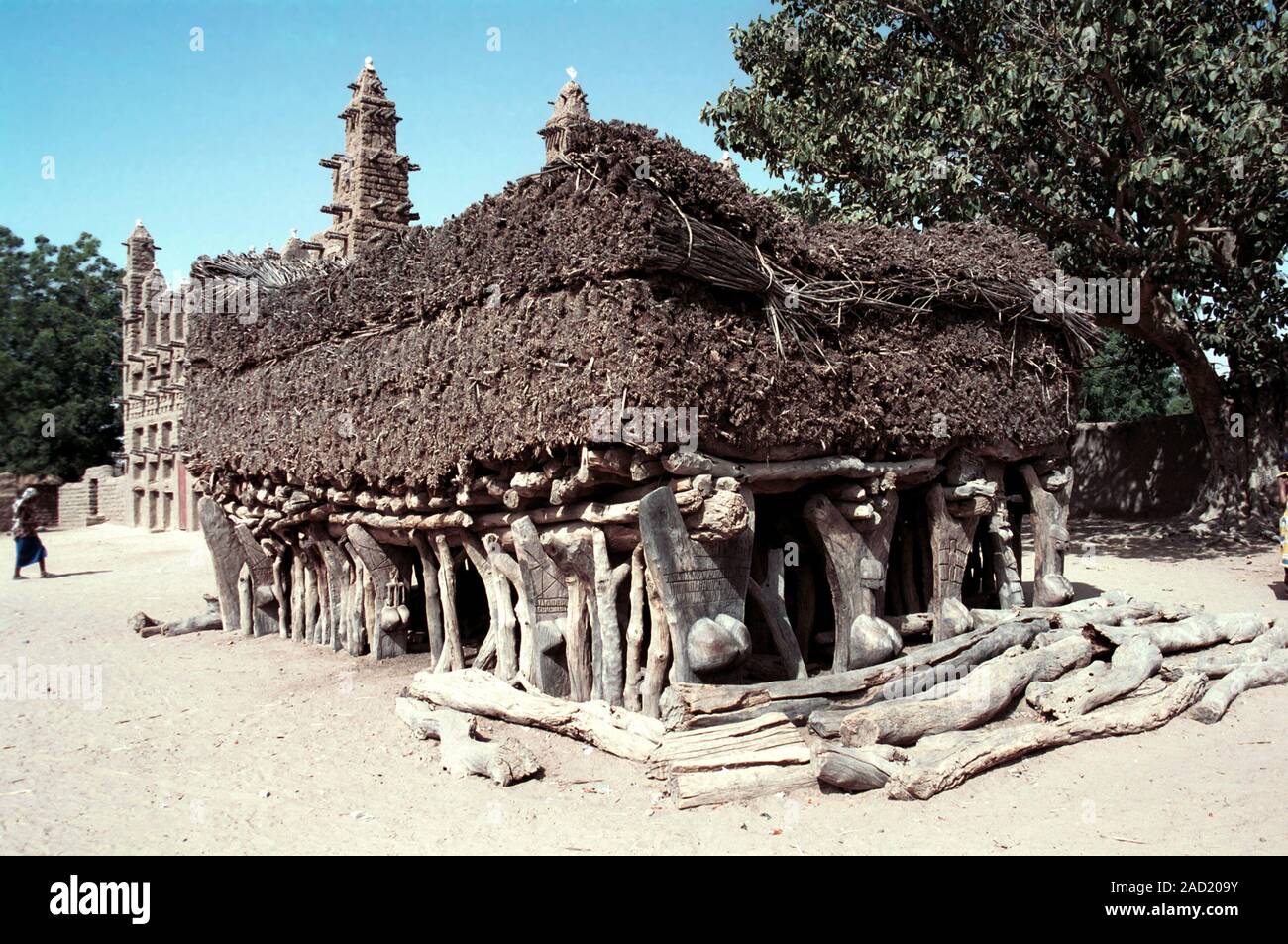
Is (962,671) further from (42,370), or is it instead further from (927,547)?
(42,370)

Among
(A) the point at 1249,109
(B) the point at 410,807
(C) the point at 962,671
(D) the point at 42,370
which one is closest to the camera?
(B) the point at 410,807

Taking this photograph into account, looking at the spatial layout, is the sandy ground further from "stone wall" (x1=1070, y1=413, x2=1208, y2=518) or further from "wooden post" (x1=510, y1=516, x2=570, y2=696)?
"stone wall" (x1=1070, y1=413, x2=1208, y2=518)

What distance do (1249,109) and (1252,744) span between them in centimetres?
929

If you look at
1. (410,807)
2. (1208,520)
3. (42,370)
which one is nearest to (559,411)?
(410,807)

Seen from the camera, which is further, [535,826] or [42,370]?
[42,370]

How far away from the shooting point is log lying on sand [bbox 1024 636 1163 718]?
6520 mm

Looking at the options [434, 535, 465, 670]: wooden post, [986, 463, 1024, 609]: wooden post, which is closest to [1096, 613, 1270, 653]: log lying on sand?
[986, 463, 1024, 609]: wooden post

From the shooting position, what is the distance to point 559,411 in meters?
6.72

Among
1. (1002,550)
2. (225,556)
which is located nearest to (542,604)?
(1002,550)

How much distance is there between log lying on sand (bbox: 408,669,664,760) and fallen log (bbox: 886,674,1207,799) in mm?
1576

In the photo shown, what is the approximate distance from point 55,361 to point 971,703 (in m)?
35.7

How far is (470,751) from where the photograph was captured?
641 cm

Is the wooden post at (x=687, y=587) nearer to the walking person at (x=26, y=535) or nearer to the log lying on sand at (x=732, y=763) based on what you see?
the log lying on sand at (x=732, y=763)

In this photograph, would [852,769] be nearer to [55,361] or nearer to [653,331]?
[653,331]
